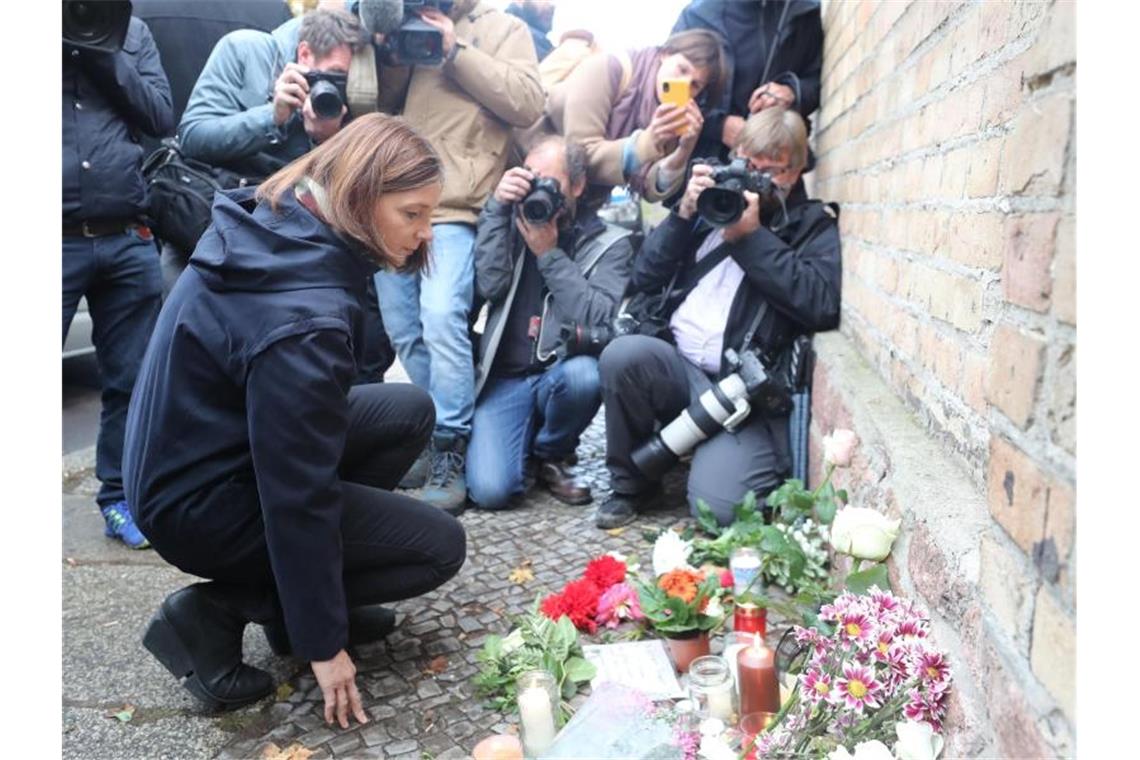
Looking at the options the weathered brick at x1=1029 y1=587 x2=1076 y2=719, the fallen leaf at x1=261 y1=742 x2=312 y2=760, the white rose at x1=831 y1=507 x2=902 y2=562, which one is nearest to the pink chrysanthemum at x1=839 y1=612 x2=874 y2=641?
the white rose at x1=831 y1=507 x2=902 y2=562

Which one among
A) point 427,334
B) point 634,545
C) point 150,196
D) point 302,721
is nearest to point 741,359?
point 634,545

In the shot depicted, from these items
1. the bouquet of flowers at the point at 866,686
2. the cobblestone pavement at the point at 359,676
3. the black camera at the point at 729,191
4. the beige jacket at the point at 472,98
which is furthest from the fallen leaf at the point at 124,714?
the black camera at the point at 729,191

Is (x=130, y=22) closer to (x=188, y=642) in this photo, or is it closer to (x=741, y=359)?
(x=188, y=642)

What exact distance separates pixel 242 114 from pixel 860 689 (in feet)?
8.63

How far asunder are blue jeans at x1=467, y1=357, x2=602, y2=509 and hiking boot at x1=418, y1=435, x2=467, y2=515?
36 millimetres

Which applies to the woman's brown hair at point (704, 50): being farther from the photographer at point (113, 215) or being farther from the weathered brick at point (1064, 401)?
the weathered brick at point (1064, 401)

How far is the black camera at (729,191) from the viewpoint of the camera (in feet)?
9.16

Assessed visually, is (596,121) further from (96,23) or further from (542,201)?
(96,23)

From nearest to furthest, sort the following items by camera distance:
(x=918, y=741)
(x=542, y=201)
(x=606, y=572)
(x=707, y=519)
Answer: (x=918, y=741), (x=606, y=572), (x=707, y=519), (x=542, y=201)

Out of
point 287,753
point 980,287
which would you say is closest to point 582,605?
point 287,753

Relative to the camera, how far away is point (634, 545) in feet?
9.34

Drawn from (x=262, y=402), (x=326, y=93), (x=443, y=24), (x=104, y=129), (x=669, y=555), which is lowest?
(x=669, y=555)

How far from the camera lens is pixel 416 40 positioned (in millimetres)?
3104

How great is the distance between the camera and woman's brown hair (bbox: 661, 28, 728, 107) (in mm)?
3303
